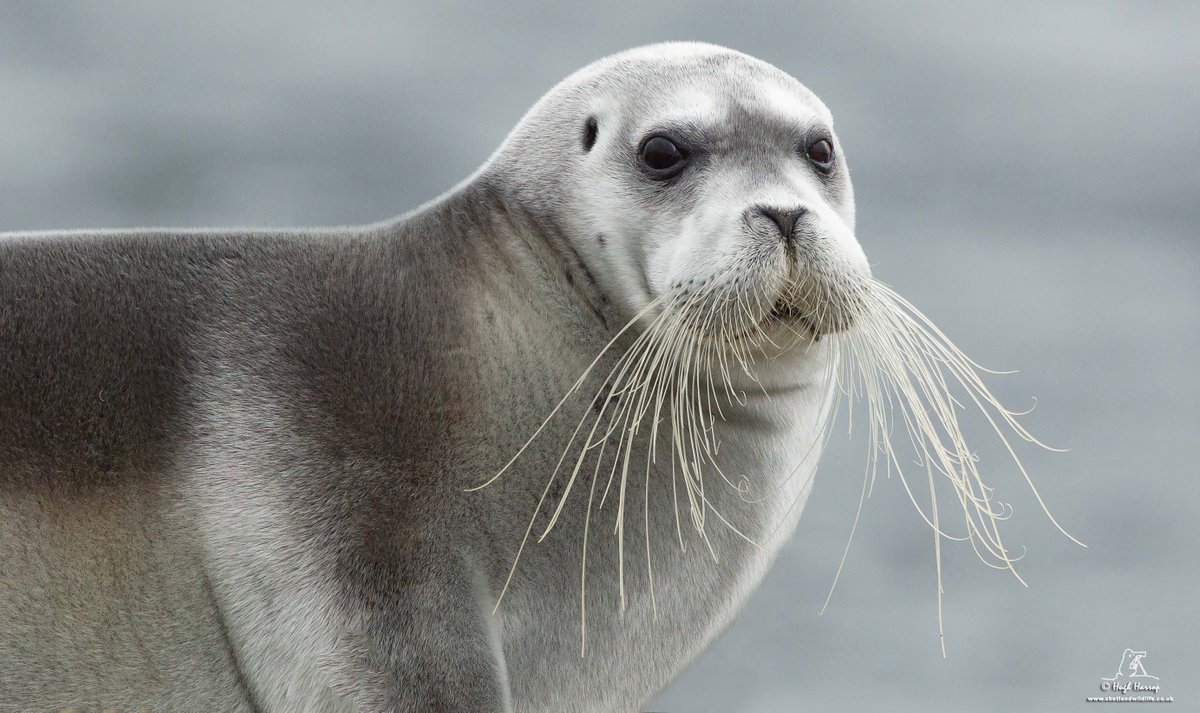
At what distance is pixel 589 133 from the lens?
7801mm

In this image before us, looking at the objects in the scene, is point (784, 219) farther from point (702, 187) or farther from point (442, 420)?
point (442, 420)

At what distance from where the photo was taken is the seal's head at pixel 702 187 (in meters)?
6.87

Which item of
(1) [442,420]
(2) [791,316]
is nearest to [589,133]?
(2) [791,316]

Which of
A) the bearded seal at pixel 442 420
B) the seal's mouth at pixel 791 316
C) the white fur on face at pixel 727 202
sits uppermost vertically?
the white fur on face at pixel 727 202

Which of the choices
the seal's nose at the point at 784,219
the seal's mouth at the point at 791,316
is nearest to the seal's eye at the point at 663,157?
the seal's nose at the point at 784,219

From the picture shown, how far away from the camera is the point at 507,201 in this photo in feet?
25.8

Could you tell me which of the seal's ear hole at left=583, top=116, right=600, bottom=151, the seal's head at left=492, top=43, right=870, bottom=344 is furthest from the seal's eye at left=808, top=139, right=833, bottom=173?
the seal's ear hole at left=583, top=116, right=600, bottom=151

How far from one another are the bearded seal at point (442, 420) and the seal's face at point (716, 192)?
0.02m

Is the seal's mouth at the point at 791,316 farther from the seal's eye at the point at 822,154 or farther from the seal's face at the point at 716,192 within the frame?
the seal's eye at the point at 822,154

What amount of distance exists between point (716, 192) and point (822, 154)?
2.75 feet

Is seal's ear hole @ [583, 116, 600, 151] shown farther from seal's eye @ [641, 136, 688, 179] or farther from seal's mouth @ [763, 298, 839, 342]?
seal's mouth @ [763, 298, 839, 342]

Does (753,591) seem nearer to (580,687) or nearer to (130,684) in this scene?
(580,687)

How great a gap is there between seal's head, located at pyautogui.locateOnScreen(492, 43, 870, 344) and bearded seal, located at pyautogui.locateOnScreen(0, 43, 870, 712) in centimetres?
2

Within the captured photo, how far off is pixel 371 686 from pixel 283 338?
174 cm
